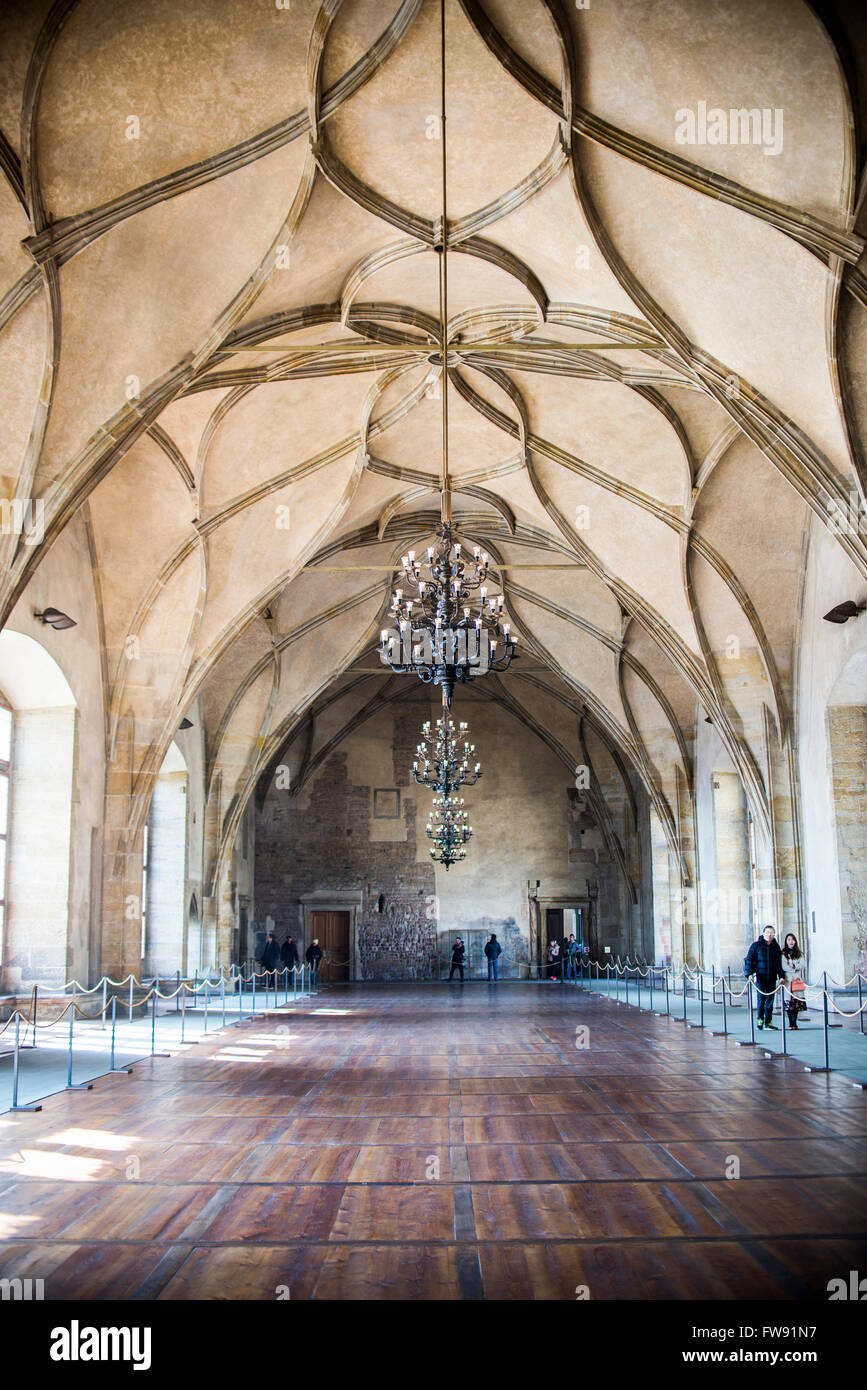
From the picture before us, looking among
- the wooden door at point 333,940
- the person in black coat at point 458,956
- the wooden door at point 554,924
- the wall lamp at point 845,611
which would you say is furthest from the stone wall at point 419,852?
the wall lamp at point 845,611

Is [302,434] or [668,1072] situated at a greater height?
[302,434]

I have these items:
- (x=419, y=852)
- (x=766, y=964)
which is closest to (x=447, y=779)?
(x=766, y=964)

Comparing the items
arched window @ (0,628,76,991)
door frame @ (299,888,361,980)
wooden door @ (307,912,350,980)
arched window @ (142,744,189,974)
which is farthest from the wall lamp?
wooden door @ (307,912,350,980)

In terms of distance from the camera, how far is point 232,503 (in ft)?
46.8

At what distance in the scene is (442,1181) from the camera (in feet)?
17.2

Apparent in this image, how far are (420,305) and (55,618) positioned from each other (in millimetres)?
5398

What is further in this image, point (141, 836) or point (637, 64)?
point (141, 836)

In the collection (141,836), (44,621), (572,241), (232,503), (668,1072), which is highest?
(572,241)

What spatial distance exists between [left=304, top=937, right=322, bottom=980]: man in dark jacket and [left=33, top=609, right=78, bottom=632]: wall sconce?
44.5 feet

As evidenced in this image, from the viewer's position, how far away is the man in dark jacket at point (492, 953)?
25.4m

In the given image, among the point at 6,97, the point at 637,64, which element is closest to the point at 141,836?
the point at 6,97
